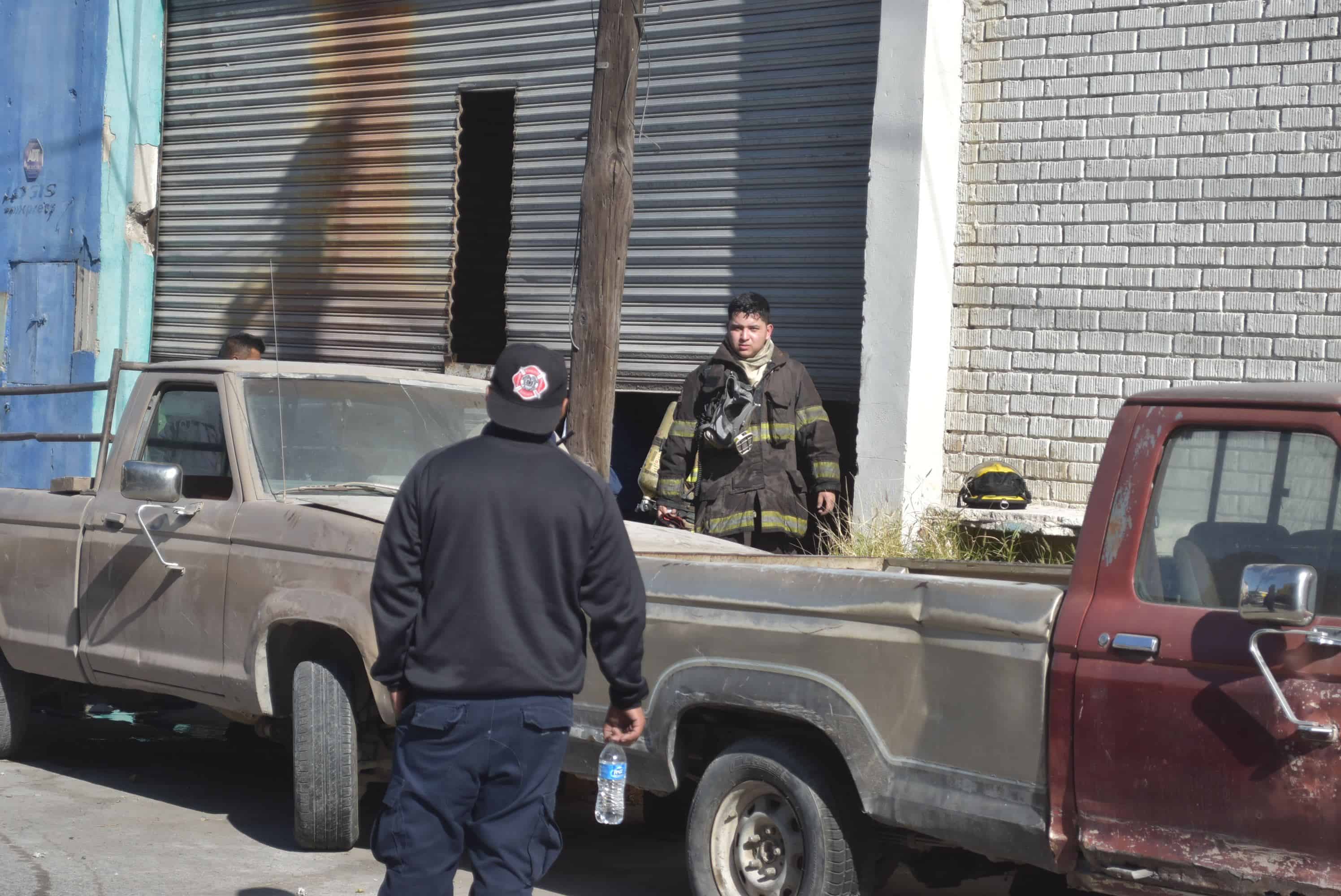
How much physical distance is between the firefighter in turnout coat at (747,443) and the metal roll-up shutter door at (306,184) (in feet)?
13.1

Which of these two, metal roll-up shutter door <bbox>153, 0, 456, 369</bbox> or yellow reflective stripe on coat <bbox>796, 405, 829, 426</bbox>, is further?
metal roll-up shutter door <bbox>153, 0, 456, 369</bbox>

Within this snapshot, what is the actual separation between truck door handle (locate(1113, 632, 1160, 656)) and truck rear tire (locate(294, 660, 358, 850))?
290cm

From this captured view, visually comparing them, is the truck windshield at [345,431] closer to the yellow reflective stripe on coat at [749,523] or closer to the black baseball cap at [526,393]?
the yellow reflective stripe on coat at [749,523]

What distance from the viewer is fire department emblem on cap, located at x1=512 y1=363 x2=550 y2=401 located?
150 inches

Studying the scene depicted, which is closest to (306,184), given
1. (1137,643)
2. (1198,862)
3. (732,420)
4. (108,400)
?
(108,400)

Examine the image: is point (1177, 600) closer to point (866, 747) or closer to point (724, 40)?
point (866, 747)

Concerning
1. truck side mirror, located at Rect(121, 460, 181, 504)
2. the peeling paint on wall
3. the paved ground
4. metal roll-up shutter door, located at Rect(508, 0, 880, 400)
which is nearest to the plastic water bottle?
the paved ground

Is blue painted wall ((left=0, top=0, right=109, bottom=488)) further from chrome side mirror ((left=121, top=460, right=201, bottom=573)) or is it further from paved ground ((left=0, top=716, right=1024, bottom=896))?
chrome side mirror ((left=121, top=460, right=201, bottom=573))

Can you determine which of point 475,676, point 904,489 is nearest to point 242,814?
point 475,676

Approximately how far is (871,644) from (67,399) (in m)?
11.2

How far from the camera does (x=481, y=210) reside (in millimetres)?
11477

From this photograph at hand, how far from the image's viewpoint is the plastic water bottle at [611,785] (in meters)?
4.00

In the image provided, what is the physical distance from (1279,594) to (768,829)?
1.80 metres

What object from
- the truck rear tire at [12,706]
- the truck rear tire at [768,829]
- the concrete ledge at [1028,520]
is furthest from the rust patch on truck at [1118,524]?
the truck rear tire at [12,706]
